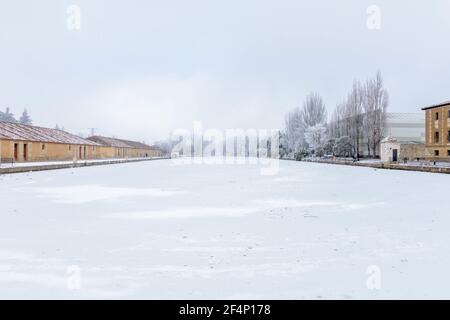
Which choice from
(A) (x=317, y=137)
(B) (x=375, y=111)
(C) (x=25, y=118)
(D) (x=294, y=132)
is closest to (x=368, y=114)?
(B) (x=375, y=111)

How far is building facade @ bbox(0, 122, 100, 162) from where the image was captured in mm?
38125

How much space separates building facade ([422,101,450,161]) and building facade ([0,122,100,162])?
4449 cm

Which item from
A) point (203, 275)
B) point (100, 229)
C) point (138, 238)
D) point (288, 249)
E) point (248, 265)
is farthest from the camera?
point (100, 229)

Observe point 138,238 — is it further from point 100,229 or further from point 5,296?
point 5,296

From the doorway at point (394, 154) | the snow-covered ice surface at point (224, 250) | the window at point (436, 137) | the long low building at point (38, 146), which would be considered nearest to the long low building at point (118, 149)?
the long low building at point (38, 146)

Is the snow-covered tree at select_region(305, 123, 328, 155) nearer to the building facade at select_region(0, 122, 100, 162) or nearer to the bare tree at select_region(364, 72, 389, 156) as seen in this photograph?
the bare tree at select_region(364, 72, 389, 156)

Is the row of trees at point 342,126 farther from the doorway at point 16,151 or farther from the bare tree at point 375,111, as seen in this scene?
the doorway at point 16,151

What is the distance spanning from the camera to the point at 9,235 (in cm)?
722

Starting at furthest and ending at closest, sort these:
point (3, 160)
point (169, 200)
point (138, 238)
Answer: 1. point (3, 160)
2. point (169, 200)
3. point (138, 238)

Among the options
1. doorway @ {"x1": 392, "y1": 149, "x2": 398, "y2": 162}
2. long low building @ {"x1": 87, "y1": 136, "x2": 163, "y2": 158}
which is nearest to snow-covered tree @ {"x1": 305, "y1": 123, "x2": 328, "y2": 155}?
doorway @ {"x1": 392, "y1": 149, "x2": 398, "y2": 162}

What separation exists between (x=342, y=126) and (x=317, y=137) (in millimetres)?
7747

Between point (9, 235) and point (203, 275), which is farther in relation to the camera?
point (9, 235)
